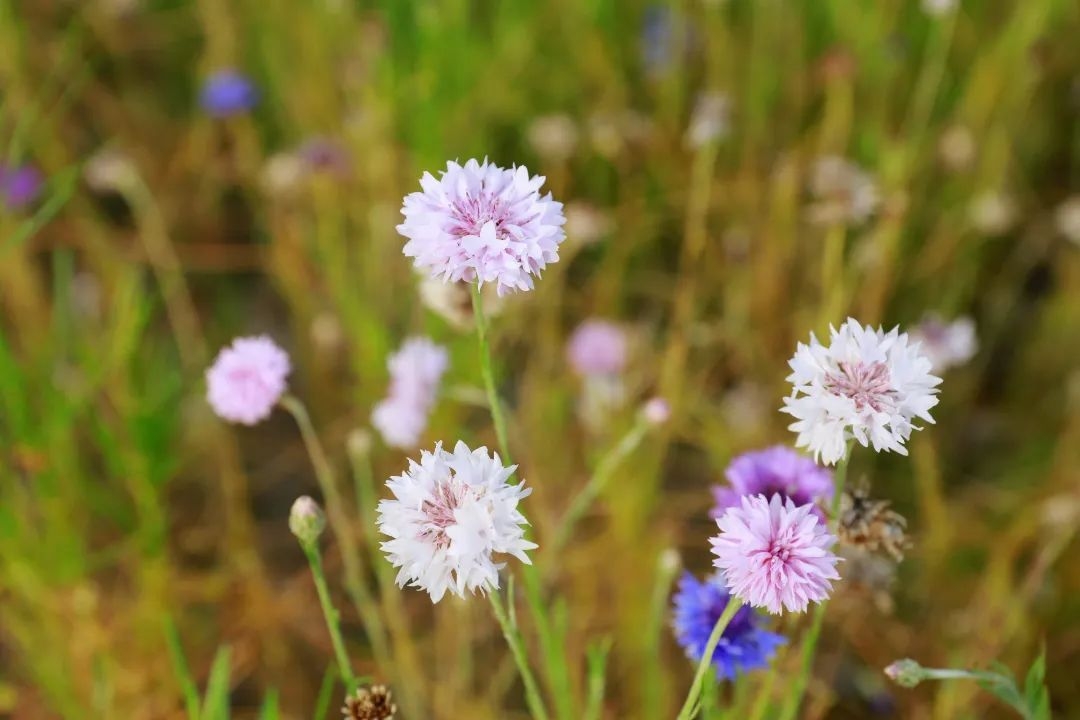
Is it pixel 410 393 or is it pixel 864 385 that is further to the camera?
pixel 410 393

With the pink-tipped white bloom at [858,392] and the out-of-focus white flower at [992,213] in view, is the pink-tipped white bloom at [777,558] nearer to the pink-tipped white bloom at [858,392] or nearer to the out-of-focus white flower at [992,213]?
the pink-tipped white bloom at [858,392]

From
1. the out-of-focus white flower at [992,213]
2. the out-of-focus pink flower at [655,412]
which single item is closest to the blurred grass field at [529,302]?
the out-of-focus white flower at [992,213]

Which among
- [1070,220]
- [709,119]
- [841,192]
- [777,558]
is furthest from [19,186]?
[1070,220]

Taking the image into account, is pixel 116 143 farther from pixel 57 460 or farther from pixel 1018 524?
pixel 1018 524

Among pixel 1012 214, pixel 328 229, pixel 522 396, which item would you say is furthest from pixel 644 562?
pixel 1012 214

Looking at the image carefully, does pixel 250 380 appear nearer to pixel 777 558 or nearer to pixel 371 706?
pixel 371 706

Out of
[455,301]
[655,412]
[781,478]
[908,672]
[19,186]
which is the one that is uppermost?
[19,186]
